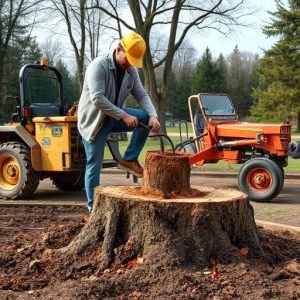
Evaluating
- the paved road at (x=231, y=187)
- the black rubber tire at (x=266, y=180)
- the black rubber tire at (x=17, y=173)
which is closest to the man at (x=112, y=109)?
the paved road at (x=231, y=187)

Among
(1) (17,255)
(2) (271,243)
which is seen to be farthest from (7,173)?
(2) (271,243)

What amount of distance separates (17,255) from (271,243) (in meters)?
2.03

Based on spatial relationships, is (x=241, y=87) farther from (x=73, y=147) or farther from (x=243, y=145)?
(x=73, y=147)

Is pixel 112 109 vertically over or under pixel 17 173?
over

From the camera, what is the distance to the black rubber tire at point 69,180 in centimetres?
930

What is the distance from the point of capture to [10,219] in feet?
21.0

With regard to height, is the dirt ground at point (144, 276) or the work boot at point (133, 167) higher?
the work boot at point (133, 167)

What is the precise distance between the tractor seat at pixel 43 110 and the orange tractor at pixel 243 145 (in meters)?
2.44

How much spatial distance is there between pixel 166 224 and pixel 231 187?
638 cm

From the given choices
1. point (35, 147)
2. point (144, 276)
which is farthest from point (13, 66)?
point (144, 276)

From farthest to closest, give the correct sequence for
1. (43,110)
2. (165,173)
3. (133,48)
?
(43,110) → (133,48) → (165,173)

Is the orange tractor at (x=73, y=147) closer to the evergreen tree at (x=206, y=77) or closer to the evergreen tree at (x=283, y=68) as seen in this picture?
the evergreen tree at (x=283, y=68)

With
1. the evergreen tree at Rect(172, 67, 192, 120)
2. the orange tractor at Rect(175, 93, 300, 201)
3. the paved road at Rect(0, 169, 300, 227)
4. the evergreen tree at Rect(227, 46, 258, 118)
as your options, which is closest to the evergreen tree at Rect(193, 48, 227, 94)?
the evergreen tree at Rect(227, 46, 258, 118)

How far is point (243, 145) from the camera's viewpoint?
9391 millimetres
